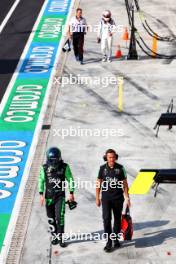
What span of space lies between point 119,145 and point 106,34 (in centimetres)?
530

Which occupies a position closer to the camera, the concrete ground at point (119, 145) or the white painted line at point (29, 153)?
the concrete ground at point (119, 145)

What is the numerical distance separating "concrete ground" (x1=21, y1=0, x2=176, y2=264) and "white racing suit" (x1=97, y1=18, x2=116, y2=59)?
0.46m

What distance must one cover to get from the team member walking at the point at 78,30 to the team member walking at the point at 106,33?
1.72 ft

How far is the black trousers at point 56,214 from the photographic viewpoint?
9.10m

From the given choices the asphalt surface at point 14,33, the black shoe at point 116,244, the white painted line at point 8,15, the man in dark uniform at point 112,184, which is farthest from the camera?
the white painted line at point 8,15

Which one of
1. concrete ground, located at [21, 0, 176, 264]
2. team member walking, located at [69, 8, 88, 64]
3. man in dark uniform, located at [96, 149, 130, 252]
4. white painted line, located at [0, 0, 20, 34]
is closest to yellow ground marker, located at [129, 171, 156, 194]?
concrete ground, located at [21, 0, 176, 264]

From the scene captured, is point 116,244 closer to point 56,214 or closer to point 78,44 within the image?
point 56,214

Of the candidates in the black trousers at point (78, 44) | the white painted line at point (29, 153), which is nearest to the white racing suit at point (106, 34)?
the black trousers at point (78, 44)

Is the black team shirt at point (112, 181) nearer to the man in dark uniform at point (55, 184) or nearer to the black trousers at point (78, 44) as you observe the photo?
→ the man in dark uniform at point (55, 184)

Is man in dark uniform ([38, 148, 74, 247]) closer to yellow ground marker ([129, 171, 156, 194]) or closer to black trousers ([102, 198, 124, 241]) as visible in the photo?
black trousers ([102, 198, 124, 241])

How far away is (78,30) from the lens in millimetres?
16969

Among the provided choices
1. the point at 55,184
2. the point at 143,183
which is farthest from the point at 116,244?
the point at 143,183

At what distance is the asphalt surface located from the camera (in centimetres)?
1777

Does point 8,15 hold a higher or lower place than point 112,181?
lower
